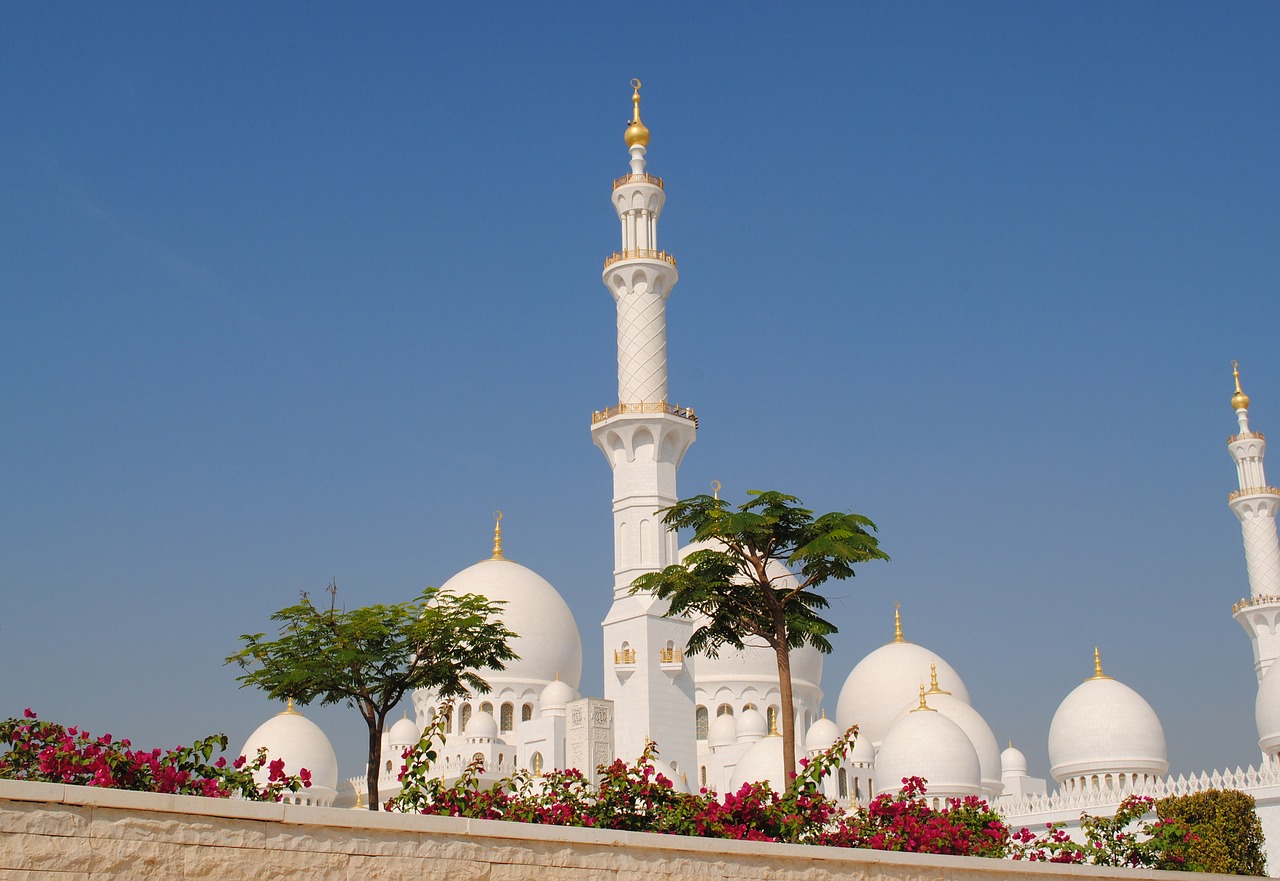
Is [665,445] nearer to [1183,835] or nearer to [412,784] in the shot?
[1183,835]

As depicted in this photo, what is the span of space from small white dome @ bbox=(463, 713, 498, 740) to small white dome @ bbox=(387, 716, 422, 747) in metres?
2.45

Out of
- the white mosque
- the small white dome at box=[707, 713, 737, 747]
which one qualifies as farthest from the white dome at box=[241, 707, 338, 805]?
the small white dome at box=[707, 713, 737, 747]

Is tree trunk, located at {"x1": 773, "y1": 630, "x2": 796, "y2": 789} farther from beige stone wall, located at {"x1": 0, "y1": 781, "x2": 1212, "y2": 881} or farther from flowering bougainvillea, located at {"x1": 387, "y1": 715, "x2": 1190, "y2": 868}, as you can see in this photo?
beige stone wall, located at {"x1": 0, "y1": 781, "x2": 1212, "y2": 881}

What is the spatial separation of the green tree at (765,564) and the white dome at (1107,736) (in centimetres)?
1973

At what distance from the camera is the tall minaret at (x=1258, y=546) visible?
45156 millimetres

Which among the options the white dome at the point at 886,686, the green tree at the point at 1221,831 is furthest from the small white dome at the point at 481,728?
the green tree at the point at 1221,831

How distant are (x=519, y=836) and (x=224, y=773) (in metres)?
2.65

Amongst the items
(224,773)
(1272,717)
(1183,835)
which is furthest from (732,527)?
(1272,717)

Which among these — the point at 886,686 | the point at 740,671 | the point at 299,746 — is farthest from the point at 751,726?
the point at 299,746

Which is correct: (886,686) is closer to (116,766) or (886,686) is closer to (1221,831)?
(1221,831)

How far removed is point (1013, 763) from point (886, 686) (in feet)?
18.4

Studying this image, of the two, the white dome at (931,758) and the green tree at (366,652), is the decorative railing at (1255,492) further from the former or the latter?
the green tree at (366,652)

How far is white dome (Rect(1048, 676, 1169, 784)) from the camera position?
130 ft

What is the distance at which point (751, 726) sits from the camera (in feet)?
153
